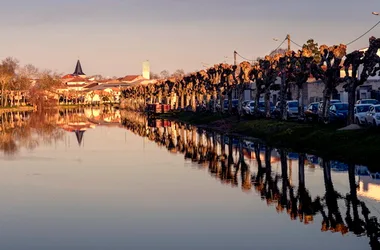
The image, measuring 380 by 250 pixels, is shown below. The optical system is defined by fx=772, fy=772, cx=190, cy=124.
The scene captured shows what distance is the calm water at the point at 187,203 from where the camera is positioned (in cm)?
1702

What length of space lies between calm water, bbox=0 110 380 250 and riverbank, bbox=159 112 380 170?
4.26 feet

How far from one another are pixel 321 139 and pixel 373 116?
4.18 metres

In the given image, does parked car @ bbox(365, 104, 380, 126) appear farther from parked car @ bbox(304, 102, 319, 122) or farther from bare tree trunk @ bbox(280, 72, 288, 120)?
bare tree trunk @ bbox(280, 72, 288, 120)

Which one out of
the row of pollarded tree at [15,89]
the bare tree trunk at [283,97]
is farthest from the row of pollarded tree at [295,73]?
the row of pollarded tree at [15,89]

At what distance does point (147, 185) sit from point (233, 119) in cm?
4287

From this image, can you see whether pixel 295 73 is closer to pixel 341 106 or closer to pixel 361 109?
pixel 341 106

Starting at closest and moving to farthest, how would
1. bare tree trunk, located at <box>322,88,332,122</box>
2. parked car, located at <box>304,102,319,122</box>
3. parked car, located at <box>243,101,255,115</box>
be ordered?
bare tree trunk, located at <box>322,88,332,122</box>
parked car, located at <box>304,102,319,122</box>
parked car, located at <box>243,101,255,115</box>

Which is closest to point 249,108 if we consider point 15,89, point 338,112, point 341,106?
point 341,106

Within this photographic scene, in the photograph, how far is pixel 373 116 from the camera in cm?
4262

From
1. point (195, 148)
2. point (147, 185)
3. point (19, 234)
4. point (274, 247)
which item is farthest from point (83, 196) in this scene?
point (195, 148)

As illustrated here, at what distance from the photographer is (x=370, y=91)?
72188 mm

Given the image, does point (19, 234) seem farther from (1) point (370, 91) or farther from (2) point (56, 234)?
(1) point (370, 91)

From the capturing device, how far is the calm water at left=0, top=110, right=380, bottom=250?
17.0m

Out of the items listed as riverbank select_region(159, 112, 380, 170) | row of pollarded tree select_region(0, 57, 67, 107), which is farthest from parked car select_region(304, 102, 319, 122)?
row of pollarded tree select_region(0, 57, 67, 107)
